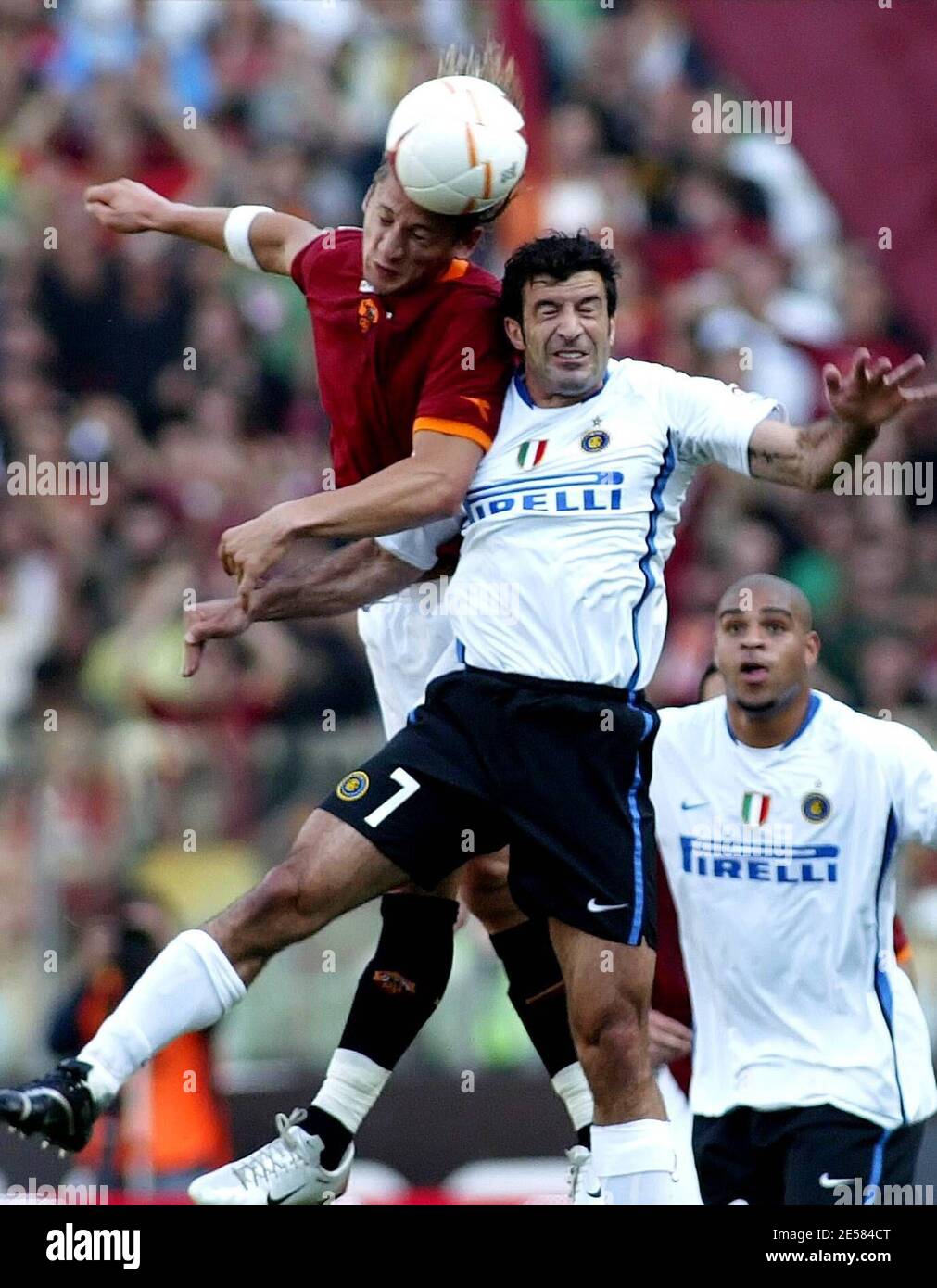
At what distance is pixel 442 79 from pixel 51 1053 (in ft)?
14.4


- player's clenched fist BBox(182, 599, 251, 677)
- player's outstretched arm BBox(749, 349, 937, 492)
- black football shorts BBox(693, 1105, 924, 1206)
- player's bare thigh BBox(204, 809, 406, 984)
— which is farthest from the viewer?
black football shorts BBox(693, 1105, 924, 1206)

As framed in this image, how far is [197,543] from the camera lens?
11.3m

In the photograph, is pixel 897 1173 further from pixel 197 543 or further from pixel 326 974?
pixel 197 543

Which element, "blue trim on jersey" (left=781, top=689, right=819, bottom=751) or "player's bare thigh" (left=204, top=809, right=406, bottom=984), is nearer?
"player's bare thigh" (left=204, top=809, right=406, bottom=984)

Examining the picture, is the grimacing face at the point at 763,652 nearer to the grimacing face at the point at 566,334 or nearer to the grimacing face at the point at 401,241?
the grimacing face at the point at 566,334

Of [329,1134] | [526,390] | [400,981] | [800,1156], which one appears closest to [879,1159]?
[800,1156]

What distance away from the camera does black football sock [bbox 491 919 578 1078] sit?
6957 mm

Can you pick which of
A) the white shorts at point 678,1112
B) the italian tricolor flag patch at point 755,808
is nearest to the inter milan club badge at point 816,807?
the italian tricolor flag patch at point 755,808

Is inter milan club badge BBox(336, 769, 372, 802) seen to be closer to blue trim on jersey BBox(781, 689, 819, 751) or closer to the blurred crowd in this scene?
blue trim on jersey BBox(781, 689, 819, 751)

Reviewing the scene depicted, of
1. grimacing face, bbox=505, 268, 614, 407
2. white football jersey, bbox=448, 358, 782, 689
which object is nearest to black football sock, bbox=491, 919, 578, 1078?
white football jersey, bbox=448, 358, 782, 689

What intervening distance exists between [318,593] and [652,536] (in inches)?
37.4

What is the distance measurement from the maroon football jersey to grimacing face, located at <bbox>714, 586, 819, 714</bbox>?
1.18 m

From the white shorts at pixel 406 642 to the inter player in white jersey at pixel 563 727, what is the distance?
0.43m

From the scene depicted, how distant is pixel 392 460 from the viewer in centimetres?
672
